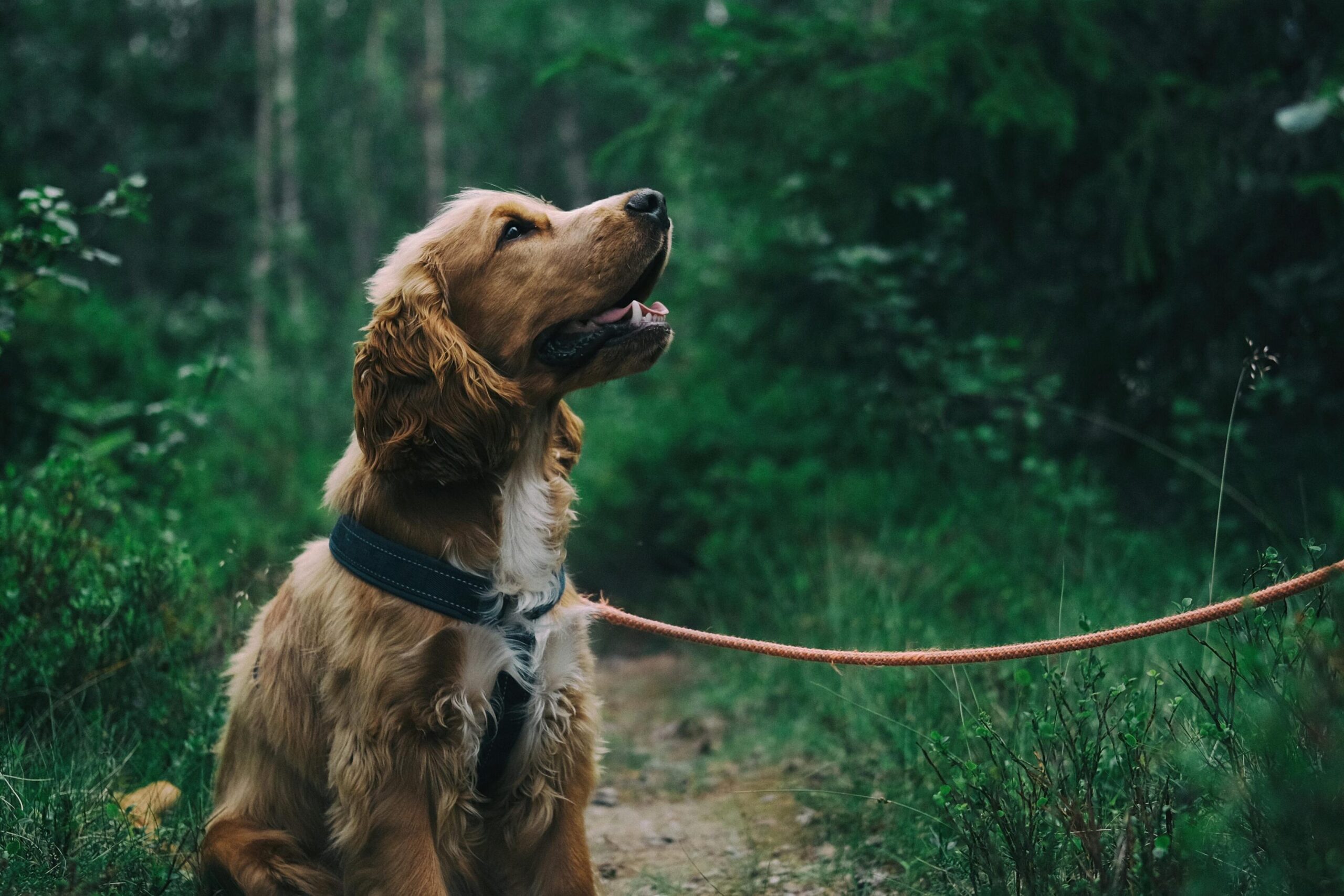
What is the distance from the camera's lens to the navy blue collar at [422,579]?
8.44ft

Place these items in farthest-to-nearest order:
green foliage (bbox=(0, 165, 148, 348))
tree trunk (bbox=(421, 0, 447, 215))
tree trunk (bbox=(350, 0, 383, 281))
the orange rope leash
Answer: tree trunk (bbox=(350, 0, 383, 281)), tree trunk (bbox=(421, 0, 447, 215)), green foliage (bbox=(0, 165, 148, 348)), the orange rope leash

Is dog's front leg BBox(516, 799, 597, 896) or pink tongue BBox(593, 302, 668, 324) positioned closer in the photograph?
dog's front leg BBox(516, 799, 597, 896)

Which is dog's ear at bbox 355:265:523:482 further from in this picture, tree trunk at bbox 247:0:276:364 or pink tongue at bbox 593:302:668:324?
tree trunk at bbox 247:0:276:364

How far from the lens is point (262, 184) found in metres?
19.1

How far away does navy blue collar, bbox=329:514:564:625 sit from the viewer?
257cm

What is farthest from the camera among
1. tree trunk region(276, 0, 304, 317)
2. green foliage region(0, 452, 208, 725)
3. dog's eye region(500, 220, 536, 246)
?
tree trunk region(276, 0, 304, 317)

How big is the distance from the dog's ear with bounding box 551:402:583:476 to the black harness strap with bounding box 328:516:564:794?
0.52 m

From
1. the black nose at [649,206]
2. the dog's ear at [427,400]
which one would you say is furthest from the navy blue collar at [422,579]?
the black nose at [649,206]

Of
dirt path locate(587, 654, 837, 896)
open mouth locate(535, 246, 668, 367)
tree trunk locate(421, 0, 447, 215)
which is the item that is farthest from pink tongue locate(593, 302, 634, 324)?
tree trunk locate(421, 0, 447, 215)

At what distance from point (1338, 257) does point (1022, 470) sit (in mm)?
1866

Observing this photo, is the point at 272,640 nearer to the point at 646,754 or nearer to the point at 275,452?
the point at 646,754

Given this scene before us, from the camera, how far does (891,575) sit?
5352mm

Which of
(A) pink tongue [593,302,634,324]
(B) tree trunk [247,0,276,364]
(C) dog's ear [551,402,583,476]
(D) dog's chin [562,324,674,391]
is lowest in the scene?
(C) dog's ear [551,402,583,476]

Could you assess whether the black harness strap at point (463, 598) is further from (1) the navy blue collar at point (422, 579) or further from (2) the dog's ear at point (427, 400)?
(2) the dog's ear at point (427, 400)
